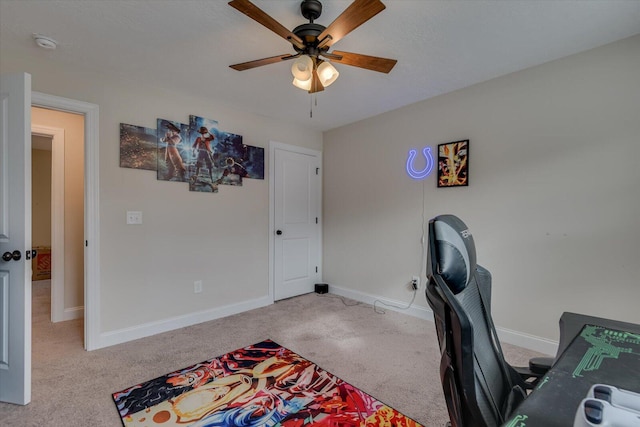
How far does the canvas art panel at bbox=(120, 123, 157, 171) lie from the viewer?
2678 millimetres

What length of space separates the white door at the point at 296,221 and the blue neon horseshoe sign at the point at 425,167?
147cm

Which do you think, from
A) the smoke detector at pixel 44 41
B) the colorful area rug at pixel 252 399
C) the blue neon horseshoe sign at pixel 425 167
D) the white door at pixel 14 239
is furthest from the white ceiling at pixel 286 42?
the colorful area rug at pixel 252 399

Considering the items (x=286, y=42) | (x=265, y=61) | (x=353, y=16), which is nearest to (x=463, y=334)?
(x=353, y=16)

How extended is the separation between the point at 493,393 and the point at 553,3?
216 cm

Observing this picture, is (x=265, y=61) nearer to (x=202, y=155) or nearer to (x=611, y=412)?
(x=202, y=155)

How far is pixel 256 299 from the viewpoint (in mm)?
3625

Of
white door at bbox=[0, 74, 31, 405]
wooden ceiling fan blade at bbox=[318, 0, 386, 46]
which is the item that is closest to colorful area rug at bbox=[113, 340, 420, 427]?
white door at bbox=[0, 74, 31, 405]

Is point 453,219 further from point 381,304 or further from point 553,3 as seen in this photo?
point 381,304

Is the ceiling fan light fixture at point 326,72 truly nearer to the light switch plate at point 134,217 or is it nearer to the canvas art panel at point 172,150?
the canvas art panel at point 172,150

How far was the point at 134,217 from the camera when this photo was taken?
2.75m

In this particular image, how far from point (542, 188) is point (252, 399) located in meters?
2.79

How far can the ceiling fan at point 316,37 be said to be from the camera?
4.77 feet

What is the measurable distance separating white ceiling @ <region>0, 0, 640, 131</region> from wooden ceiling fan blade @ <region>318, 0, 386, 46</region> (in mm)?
221

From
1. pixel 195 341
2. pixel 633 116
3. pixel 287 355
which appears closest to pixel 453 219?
pixel 287 355
